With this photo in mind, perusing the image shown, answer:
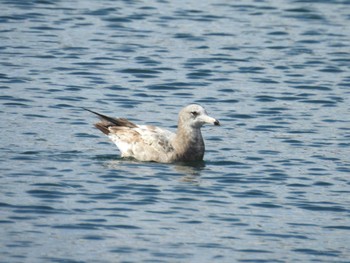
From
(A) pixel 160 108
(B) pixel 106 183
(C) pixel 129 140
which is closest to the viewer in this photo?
(B) pixel 106 183

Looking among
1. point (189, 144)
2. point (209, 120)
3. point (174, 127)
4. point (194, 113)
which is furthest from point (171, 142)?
point (174, 127)

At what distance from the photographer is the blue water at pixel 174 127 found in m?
12.6

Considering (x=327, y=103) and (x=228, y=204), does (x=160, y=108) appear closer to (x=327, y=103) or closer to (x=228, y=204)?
(x=327, y=103)

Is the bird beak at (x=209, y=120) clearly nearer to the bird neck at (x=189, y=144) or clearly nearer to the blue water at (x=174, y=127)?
the bird neck at (x=189, y=144)

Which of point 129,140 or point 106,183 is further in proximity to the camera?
point 129,140

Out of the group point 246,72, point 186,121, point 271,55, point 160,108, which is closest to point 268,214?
point 186,121

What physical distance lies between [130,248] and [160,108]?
696 centimetres

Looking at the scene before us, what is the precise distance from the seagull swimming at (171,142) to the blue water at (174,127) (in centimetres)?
18

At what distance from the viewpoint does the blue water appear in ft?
41.5

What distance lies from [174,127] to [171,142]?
196 cm

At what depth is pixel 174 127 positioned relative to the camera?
704 inches

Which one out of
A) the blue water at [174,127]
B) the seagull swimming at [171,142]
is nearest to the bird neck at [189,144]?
the seagull swimming at [171,142]

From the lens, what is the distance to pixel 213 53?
23.3 m

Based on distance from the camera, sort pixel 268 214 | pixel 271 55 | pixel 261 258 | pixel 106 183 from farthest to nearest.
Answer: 1. pixel 271 55
2. pixel 106 183
3. pixel 268 214
4. pixel 261 258
